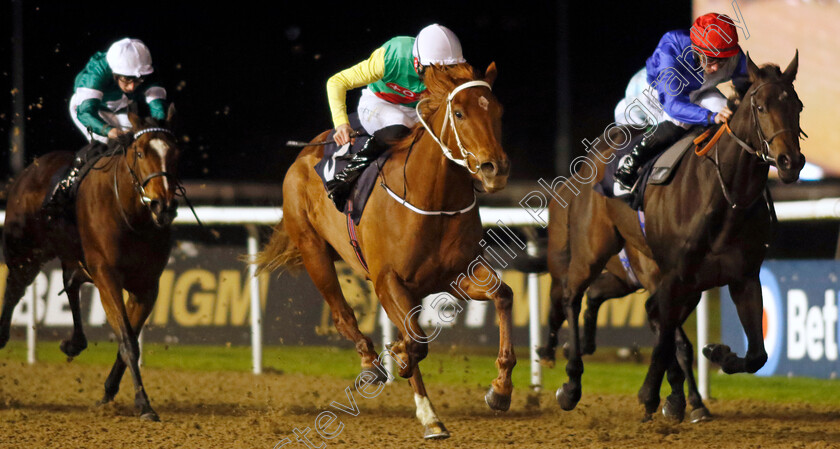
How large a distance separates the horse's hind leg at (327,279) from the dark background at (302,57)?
10.6 metres

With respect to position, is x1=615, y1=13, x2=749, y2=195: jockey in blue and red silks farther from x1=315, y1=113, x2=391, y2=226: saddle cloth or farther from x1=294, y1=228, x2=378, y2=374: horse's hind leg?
x1=294, y1=228, x2=378, y2=374: horse's hind leg

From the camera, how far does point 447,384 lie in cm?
788

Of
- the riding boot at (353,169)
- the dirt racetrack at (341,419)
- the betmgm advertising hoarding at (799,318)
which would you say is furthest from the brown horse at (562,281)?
the riding boot at (353,169)

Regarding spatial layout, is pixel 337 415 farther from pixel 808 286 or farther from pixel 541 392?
pixel 808 286

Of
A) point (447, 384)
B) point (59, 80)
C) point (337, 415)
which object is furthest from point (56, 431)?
point (59, 80)

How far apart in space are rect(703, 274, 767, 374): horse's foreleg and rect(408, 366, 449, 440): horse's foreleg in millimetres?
1330

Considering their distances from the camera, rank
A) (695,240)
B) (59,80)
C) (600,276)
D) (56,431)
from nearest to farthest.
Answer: (695,240) < (56,431) < (600,276) < (59,80)

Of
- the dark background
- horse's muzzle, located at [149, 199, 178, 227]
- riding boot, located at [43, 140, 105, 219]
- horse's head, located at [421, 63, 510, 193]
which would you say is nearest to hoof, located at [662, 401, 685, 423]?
horse's head, located at [421, 63, 510, 193]

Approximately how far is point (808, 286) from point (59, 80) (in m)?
12.7

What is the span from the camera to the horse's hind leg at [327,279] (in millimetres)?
5523

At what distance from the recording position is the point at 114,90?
21.9 ft

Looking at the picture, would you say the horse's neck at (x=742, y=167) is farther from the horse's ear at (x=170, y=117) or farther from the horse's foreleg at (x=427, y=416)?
the horse's ear at (x=170, y=117)

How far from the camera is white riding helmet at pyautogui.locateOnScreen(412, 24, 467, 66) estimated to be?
4.68m

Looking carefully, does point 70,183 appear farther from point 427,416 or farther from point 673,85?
point 673,85
